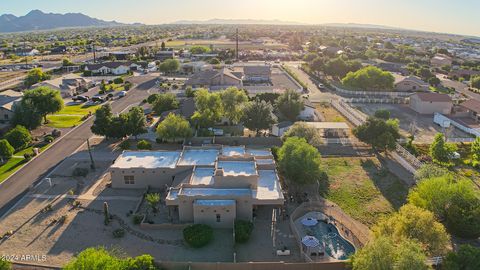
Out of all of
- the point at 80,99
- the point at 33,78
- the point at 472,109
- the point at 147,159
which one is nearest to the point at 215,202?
the point at 147,159

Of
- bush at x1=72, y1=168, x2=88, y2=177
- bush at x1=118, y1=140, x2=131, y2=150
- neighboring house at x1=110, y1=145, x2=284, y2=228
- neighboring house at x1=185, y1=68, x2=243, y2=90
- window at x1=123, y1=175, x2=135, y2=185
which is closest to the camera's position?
neighboring house at x1=110, y1=145, x2=284, y2=228

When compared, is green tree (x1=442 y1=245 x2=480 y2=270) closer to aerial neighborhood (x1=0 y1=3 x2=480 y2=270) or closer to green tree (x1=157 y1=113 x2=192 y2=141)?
aerial neighborhood (x1=0 y1=3 x2=480 y2=270)

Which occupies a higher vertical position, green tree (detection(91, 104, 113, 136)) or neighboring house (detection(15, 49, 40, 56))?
neighboring house (detection(15, 49, 40, 56))

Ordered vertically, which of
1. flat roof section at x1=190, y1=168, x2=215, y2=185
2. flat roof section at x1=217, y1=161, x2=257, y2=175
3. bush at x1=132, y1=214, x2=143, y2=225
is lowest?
bush at x1=132, y1=214, x2=143, y2=225

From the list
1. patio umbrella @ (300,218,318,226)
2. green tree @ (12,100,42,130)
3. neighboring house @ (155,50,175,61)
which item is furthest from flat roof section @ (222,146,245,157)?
neighboring house @ (155,50,175,61)

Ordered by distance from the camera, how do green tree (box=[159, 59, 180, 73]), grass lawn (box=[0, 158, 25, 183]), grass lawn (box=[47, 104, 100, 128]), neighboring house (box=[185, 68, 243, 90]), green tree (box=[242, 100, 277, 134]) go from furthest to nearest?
green tree (box=[159, 59, 180, 73])
neighboring house (box=[185, 68, 243, 90])
grass lawn (box=[47, 104, 100, 128])
green tree (box=[242, 100, 277, 134])
grass lawn (box=[0, 158, 25, 183])

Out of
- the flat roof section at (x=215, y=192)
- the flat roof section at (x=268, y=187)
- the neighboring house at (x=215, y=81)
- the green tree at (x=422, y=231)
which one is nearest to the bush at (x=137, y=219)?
the flat roof section at (x=215, y=192)

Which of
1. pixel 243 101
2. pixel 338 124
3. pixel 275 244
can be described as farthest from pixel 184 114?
pixel 275 244
